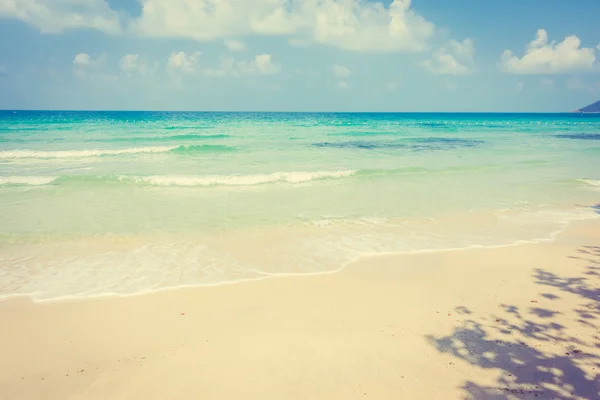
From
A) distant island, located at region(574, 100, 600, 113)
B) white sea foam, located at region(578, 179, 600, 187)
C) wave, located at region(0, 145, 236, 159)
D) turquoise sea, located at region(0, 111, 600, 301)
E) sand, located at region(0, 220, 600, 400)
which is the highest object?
distant island, located at region(574, 100, 600, 113)

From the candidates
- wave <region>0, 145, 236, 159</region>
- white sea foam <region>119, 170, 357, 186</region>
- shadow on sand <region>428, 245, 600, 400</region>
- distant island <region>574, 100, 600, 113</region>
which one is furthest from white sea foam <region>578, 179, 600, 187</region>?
distant island <region>574, 100, 600, 113</region>

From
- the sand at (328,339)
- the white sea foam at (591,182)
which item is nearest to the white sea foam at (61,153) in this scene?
the sand at (328,339)

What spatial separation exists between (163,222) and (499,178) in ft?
46.7

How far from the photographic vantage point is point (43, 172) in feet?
59.7

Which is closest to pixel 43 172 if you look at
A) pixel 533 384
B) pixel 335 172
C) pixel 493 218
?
pixel 335 172

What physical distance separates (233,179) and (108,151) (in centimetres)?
1376

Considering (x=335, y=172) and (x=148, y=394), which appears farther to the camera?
(x=335, y=172)

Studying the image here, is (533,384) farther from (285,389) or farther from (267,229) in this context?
(267,229)

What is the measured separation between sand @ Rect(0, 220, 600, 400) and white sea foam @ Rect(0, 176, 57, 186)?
11.7 metres

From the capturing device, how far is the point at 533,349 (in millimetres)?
4543

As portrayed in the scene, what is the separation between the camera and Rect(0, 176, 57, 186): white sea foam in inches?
609

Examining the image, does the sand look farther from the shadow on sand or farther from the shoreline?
the shoreline

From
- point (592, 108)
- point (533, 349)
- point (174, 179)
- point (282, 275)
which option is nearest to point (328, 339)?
point (282, 275)

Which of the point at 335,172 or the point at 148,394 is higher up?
the point at 335,172
